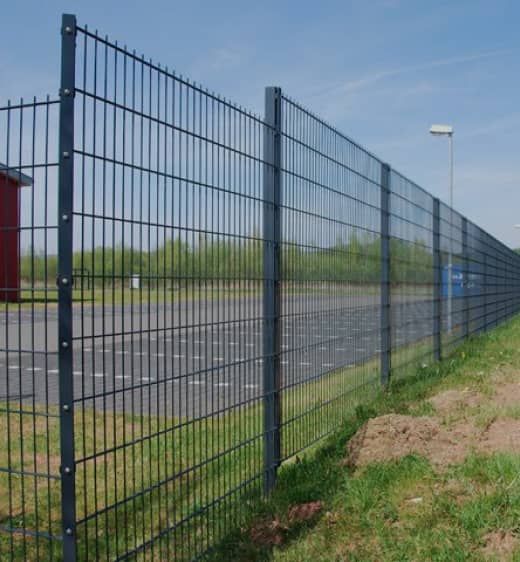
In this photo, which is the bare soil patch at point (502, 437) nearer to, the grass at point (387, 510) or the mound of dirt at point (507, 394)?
the grass at point (387, 510)

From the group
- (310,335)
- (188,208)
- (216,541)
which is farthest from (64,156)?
(310,335)

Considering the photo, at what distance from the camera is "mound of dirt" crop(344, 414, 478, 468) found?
546 cm

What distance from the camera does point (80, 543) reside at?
4395 mm

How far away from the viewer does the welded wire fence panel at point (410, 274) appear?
8.51 metres

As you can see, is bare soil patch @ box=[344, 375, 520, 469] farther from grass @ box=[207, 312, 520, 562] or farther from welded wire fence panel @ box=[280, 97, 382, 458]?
welded wire fence panel @ box=[280, 97, 382, 458]

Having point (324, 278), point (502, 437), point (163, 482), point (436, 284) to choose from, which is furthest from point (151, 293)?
point (436, 284)

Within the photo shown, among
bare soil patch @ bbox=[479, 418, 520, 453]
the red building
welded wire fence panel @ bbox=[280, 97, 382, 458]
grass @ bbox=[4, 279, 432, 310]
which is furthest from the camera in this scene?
bare soil patch @ bbox=[479, 418, 520, 453]

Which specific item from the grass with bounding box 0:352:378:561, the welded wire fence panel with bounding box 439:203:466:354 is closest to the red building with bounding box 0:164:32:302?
the grass with bounding box 0:352:378:561

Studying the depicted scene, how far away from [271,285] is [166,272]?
4.47ft

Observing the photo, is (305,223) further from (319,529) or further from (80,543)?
(80,543)

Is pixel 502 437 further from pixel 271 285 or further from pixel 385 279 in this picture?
pixel 385 279

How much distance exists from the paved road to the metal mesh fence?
0.02m

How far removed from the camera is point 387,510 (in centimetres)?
455

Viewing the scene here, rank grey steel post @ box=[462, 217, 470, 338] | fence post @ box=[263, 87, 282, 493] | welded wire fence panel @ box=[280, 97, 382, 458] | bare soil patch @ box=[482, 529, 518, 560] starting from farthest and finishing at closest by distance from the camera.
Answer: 1. grey steel post @ box=[462, 217, 470, 338]
2. welded wire fence panel @ box=[280, 97, 382, 458]
3. fence post @ box=[263, 87, 282, 493]
4. bare soil patch @ box=[482, 529, 518, 560]
